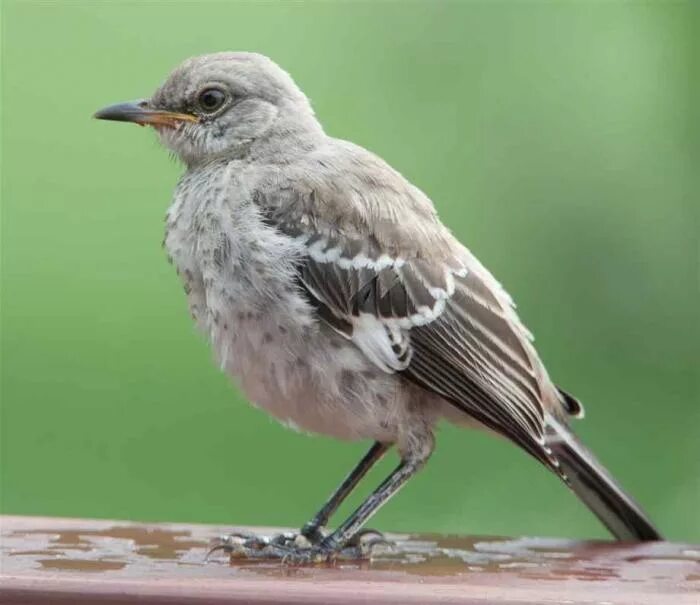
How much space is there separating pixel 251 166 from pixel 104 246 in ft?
2.45

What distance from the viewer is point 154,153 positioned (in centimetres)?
432

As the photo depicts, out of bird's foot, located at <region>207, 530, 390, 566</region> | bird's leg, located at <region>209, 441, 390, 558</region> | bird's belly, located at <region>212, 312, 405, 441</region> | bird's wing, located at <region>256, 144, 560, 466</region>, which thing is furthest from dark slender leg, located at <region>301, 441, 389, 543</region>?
bird's wing, located at <region>256, 144, 560, 466</region>

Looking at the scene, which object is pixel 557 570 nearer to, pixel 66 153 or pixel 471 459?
pixel 471 459

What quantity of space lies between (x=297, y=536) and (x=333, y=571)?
1.54 ft

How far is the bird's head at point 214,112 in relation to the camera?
378 centimetres

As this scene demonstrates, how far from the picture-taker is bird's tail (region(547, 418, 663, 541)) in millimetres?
3766

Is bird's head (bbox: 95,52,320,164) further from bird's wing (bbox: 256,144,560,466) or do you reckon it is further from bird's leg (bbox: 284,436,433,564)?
bird's leg (bbox: 284,436,433,564)

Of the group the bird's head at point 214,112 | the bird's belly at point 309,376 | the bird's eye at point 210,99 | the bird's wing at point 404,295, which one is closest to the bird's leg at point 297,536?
the bird's belly at point 309,376

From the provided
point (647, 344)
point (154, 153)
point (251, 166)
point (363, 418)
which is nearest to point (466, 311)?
point (363, 418)

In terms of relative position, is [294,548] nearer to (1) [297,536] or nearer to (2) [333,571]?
(1) [297,536]

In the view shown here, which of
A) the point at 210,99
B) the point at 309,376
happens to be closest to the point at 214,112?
the point at 210,99

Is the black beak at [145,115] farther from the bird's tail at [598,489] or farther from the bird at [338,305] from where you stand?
the bird's tail at [598,489]

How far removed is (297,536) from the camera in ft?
11.6

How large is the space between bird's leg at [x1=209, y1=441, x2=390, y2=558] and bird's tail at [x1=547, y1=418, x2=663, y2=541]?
414mm
